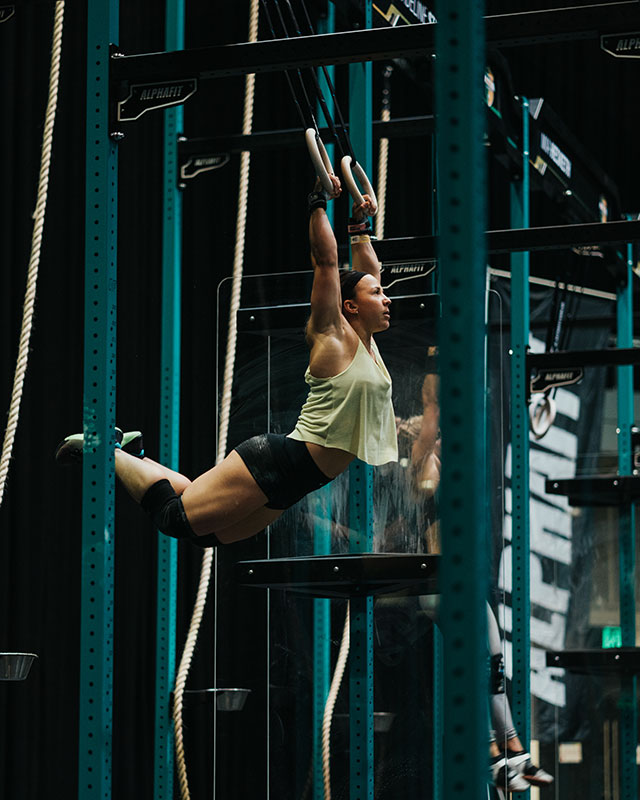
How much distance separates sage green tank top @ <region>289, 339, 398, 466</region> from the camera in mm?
3492

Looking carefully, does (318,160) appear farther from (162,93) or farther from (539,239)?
(539,239)

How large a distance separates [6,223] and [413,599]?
2.04 metres

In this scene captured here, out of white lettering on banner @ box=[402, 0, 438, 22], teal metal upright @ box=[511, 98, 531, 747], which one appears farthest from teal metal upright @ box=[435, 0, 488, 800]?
teal metal upright @ box=[511, 98, 531, 747]

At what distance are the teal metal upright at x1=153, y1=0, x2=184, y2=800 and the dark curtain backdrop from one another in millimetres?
147

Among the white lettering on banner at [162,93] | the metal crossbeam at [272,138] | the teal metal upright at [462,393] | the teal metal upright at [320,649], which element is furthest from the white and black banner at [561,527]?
the teal metal upright at [462,393]

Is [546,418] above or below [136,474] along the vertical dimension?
above

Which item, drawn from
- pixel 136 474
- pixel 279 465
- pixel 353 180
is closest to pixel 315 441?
pixel 279 465

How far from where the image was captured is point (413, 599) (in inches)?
166

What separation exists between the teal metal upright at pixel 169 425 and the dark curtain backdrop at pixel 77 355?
0.15m

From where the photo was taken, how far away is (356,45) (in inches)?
123

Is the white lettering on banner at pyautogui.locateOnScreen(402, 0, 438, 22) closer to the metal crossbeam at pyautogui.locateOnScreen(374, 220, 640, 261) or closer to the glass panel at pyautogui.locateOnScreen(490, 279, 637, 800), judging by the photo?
the metal crossbeam at pyautogui.locateOnScreen(374, 220, 640, 261)

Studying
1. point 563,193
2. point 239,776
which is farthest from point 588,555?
point 239,776

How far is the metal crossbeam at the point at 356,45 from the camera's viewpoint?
10.0 ft

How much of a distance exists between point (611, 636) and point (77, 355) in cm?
369
